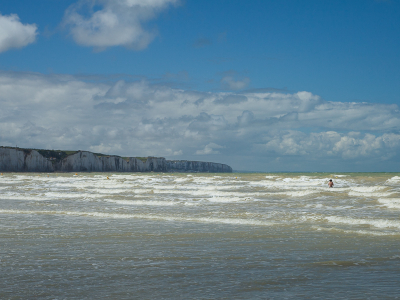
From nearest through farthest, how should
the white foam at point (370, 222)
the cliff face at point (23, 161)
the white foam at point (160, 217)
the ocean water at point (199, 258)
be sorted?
1. the ocean water at point (199, 258)
2. the white foam at point (370, 222)
3. the white foam at point (160, 217)
4. the cliff face at point (23, 161)

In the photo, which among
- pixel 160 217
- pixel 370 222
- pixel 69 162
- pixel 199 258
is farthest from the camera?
pixel 69 162

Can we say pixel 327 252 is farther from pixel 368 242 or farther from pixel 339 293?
pixel 339 293

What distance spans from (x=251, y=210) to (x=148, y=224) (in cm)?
600

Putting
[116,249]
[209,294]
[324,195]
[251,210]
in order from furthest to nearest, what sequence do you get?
[324,195] < [251,210] < [116,249] < [209,294]

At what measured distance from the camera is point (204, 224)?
12.4 meters

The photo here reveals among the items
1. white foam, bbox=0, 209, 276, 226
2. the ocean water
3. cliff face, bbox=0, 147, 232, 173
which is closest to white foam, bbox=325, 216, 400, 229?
the ocean water

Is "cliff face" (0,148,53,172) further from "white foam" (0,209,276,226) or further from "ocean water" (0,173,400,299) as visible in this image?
"ocean water" (0,173,400,299)

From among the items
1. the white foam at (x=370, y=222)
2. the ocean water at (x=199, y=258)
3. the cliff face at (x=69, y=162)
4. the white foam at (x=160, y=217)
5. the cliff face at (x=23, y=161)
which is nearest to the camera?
the ocean water at (x=199, y=258)

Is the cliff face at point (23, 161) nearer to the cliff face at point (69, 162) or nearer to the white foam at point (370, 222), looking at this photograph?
the cliff face at point (69, 162)

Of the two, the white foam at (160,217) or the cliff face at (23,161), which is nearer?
the white foam at (160,217)

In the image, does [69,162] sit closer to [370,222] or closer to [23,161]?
[23,161]

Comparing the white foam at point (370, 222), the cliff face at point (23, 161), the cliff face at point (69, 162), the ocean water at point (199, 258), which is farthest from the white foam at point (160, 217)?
the cliff face at point (69, 162)

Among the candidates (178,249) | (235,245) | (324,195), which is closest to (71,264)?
(178,249)


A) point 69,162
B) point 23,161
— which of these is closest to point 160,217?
point 23,161
